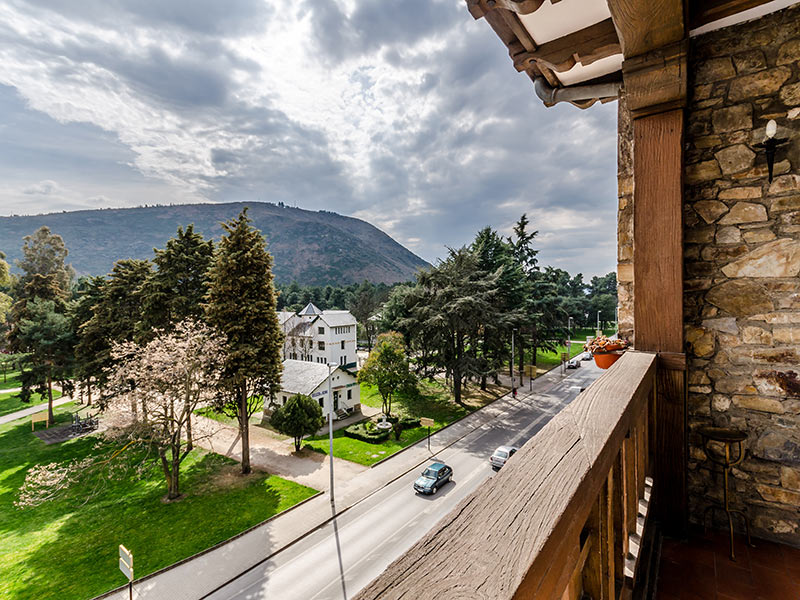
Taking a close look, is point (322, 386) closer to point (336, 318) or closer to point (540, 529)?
point (336, 318)

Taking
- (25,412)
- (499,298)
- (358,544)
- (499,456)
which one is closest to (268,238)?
(25,412)

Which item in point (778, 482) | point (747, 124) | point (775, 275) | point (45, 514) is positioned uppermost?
point (747, 124)

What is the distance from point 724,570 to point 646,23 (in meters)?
3.02

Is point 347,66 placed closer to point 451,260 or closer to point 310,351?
point 451,260

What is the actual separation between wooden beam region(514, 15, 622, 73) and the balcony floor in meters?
3.21

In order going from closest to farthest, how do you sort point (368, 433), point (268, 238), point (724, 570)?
point (724, 570) < point (368, 433) < point (268, 238)

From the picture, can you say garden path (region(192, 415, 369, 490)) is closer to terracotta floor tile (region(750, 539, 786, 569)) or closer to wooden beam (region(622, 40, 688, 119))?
terracotta floor tile (region(750, 539, 786, 569))

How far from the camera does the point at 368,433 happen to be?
1257 cm

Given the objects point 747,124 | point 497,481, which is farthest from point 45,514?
point 747,124

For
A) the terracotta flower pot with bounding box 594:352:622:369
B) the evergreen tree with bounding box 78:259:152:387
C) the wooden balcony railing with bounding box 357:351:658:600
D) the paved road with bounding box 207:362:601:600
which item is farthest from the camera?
the evergreen tree with bounding box 78:259:152:387

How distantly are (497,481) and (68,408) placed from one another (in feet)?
81.8

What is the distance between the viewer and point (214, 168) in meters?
73.2

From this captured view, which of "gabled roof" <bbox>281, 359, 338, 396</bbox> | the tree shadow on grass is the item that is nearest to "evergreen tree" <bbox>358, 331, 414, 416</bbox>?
"gabled roof" <bbox>281, 359, 338, 396</bbox>

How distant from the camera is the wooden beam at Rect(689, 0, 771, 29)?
2111mm
